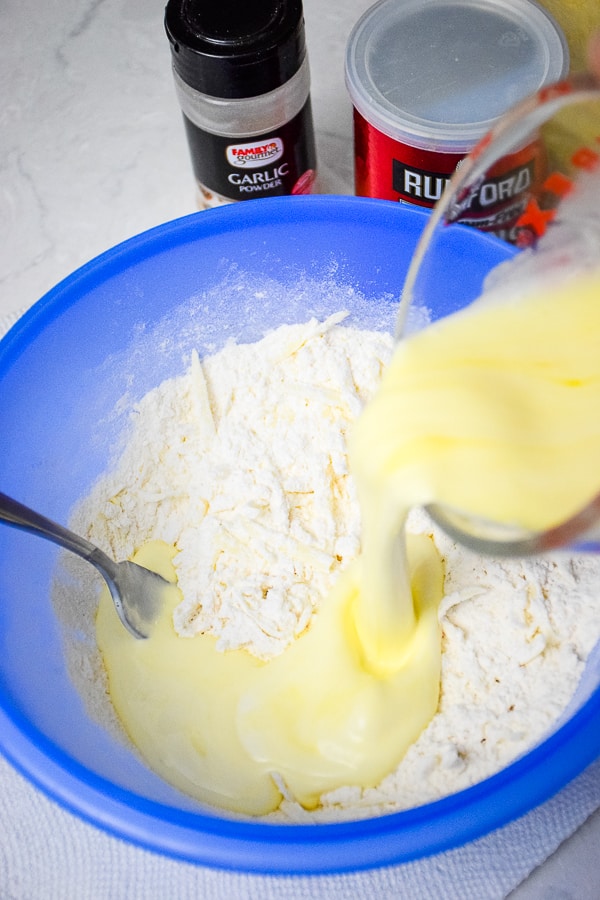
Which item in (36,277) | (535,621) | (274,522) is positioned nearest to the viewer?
(535,621)

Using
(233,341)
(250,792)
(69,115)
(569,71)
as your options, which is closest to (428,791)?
(250,792)

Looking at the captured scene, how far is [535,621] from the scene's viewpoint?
37.8 inches

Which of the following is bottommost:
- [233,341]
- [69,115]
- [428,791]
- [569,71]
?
[428,791]

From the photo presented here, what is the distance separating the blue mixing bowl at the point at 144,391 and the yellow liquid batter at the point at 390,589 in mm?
69

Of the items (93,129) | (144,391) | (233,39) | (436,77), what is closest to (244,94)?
(233,39)

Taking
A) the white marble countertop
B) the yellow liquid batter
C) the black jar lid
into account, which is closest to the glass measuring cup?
the yellow liquid batter

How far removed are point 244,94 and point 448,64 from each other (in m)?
0.23

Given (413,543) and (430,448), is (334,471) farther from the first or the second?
(430,448)

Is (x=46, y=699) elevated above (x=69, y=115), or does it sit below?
below

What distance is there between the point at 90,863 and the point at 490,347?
641mm

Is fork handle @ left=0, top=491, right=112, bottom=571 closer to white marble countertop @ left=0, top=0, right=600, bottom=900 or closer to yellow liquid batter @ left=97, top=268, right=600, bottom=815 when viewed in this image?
yellow liquid batter @ left=97, top=268, right=600, bottom=815

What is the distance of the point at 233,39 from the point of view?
3.35 feet

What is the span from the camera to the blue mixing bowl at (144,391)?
2.47 feet

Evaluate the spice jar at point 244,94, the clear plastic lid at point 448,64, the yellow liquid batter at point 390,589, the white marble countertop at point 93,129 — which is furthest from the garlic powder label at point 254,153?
the yellow liquid batter at point 390,589
